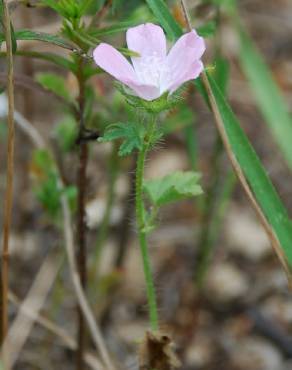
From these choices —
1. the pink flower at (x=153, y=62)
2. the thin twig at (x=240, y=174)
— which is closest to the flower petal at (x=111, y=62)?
the pink flower at (x=153, y=62)

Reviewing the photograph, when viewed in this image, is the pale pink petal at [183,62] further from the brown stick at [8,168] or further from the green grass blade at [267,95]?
the green grass blade at [267,95]

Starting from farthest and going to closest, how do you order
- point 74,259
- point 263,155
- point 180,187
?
point 263,155
point 74,259
point 180,187

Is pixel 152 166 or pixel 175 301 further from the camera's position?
pixel 152 166

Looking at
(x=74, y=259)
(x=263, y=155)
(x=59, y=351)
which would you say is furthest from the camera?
(x=263, y=155)

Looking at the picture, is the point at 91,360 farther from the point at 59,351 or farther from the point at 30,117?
the point at 30,117

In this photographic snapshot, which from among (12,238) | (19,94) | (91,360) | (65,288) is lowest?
(91,360)

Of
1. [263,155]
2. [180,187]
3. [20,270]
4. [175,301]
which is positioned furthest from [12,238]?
[180,187]
